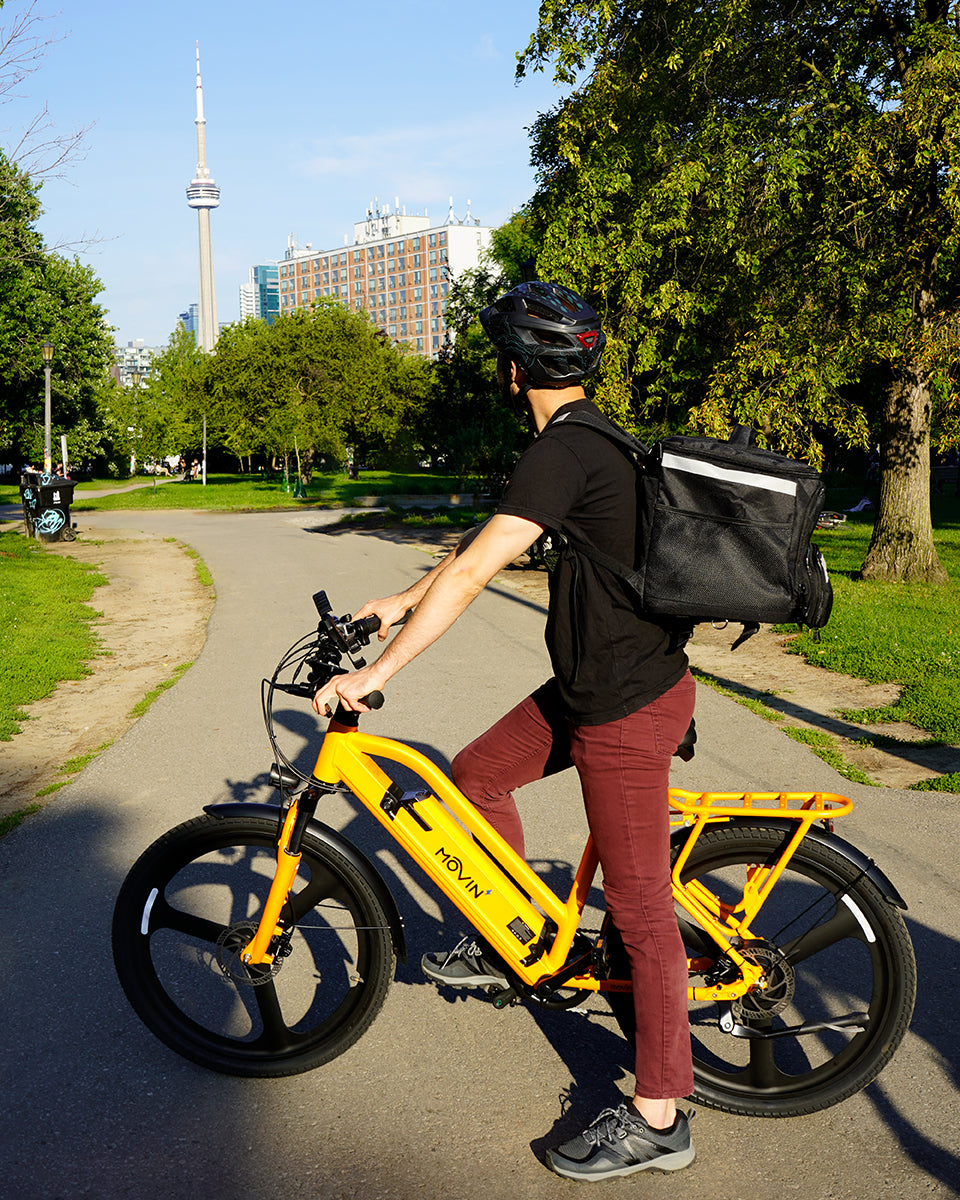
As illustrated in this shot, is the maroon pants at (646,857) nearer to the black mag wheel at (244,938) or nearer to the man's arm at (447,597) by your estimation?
the man's arm at (447,597)

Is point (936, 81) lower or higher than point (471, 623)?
higher

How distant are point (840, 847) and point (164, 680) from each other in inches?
263

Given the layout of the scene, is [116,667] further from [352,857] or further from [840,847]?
[840,847]

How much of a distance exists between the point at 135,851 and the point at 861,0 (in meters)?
13.3

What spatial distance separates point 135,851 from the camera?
15.3 ft

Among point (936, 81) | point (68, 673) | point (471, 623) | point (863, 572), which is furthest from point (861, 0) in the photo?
point (68, 673)

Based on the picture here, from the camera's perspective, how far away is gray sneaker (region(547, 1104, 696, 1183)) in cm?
256

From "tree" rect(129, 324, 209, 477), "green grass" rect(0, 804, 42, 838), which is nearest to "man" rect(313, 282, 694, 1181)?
"green grass" rect(0, 804, 42, 838)

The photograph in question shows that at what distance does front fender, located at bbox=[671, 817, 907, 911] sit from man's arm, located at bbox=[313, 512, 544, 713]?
91 centimetres

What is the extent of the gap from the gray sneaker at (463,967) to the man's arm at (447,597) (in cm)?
95

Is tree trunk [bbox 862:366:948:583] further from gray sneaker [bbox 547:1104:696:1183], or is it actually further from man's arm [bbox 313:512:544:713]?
man's arm [bbox 313:512:544:713]

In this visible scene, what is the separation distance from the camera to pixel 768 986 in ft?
9.42

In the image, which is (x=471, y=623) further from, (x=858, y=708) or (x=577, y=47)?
(x=577, y=47)

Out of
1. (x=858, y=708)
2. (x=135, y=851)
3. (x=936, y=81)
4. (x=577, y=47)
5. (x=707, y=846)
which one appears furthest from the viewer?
(x=577, y=47)
